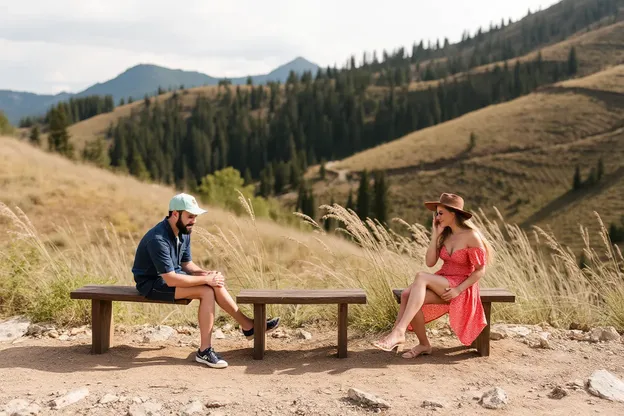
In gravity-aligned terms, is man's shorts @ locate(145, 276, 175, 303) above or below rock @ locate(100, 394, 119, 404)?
above

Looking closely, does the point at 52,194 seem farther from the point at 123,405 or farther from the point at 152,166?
the point at 152,166

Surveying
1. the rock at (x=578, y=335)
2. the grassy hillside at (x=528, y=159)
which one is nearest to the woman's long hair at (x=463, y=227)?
the rock at (x=578, y=335)

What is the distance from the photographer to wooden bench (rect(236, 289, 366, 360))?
462 centimetres

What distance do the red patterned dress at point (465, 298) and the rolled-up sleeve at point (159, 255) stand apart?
220 centimetres

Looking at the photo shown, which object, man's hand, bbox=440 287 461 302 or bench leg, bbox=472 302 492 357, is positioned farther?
bench leg, bbox=472 302 492 357

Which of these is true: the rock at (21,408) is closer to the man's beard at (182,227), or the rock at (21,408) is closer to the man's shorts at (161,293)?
the man's shorts at (161,293)

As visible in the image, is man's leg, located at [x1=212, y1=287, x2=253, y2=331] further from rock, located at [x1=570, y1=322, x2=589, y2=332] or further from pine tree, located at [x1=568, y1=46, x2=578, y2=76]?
pine tree, located at [x1=568, y1=46, x2=578, y2=76]

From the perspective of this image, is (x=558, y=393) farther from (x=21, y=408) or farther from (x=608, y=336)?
(x=21, y=408)

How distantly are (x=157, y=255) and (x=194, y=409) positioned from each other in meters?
1.30

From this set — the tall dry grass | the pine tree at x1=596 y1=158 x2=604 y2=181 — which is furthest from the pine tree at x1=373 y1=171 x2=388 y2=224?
the tall dry grass

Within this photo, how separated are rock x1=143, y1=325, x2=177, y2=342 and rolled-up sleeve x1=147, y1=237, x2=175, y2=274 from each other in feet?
3.84

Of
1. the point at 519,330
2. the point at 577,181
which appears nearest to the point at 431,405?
the point at 519,330

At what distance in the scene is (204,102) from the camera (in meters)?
147

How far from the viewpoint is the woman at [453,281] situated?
15.1 feet
